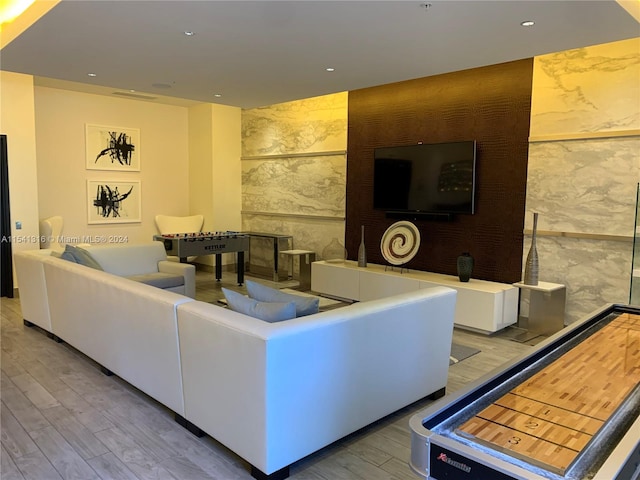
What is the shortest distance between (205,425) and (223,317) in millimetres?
679

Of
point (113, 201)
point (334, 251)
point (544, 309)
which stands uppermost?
point (113, 201)

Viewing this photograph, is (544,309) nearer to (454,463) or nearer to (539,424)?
(539,424)

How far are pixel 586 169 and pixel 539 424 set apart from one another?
12.3ft

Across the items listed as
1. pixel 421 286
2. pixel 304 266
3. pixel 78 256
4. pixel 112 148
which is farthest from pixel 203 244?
pixel 421 286

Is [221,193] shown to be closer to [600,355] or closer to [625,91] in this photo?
[625,91]

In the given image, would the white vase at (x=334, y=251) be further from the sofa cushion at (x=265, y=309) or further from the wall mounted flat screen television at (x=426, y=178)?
Answer: the sofa cushion at (x=265, y=309)

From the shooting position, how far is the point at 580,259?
449cm

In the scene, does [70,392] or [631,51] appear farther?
[631,51]

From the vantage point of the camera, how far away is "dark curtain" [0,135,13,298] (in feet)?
19.2

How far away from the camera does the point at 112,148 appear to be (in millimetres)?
7539

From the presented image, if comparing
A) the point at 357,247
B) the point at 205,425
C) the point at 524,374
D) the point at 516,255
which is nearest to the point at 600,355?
the point at 524,374

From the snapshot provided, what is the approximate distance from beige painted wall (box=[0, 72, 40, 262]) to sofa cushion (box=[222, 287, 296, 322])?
4.87 m

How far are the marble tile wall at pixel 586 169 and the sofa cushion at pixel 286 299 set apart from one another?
3025 millimetres

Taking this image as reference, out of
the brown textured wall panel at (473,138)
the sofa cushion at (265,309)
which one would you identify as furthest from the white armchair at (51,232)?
the sofa cushion at (265,309)
